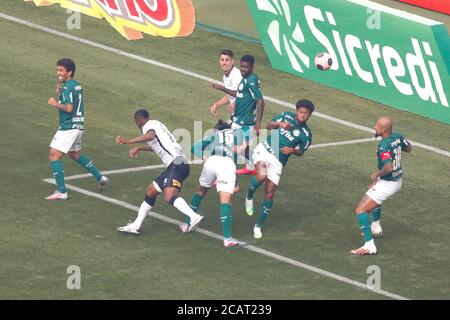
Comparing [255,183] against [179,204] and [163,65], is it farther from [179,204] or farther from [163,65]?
[163,65]

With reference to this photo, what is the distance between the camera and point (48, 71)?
3081 centimetres

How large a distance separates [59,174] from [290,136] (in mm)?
4093

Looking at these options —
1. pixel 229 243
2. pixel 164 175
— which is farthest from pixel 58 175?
pixel 229 243

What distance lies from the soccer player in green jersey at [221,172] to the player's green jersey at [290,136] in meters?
0.74

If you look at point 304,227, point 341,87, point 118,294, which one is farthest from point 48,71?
point 118,294

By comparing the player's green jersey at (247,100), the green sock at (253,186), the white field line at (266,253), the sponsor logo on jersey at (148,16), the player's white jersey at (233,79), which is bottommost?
the white field line at (266,253)

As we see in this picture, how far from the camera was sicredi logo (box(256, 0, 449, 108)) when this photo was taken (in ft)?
93.9

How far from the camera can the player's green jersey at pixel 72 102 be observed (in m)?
23.3

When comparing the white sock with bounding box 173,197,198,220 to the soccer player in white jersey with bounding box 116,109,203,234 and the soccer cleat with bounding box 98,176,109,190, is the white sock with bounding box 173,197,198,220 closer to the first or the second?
the soccer player in white jersey with bounding box 116,109,203,234

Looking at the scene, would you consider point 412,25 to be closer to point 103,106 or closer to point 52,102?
point 103,106

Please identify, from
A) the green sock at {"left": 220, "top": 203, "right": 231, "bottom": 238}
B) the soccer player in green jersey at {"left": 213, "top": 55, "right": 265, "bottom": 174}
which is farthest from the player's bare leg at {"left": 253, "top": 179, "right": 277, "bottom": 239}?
the soccer player in green jersey at {"left": 213, "top": 55, "right": 265, "bottom": 174}

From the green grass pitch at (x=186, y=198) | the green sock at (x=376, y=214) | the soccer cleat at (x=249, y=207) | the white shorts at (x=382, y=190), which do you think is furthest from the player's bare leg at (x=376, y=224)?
the soccer cleat at (x=249, y=207)

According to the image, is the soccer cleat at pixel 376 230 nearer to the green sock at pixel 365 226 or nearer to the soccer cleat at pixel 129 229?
the green sock at pixel 365 226

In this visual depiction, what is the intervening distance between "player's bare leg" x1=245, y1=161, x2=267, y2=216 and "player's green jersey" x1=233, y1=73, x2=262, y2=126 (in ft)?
5.27
